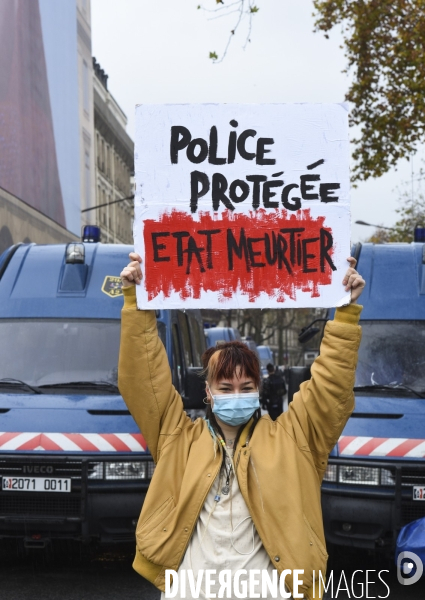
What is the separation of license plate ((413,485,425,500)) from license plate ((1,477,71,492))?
2.62 meters

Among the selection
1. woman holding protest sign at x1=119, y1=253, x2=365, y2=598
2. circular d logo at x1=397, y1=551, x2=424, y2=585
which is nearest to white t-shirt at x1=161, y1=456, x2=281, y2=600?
woman holding protest sign at x1=119, y1=253, x2=365, y2=598

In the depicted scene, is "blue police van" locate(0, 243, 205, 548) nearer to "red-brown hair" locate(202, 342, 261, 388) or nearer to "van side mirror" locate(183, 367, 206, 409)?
"van side mirror" locate(183, 367, 206, 409)

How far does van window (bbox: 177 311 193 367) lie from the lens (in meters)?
10.2

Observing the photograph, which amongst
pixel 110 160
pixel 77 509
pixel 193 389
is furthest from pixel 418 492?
pixel 110 160

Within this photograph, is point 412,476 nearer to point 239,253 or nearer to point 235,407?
point 239,253

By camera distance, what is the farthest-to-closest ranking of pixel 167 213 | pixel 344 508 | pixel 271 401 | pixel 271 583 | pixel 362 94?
pixel 271 401 → pixel 362 94 → pixel 344 508 → pixel 167 213 → pixel 271 583

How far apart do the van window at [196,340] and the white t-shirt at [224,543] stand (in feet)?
26.5

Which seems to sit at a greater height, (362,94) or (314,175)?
(362,94)

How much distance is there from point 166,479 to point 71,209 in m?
29.7

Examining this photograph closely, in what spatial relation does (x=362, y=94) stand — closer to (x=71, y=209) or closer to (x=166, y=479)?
(x=71, y=209)

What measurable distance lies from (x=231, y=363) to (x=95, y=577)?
16.6 feet

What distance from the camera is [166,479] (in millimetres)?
3605

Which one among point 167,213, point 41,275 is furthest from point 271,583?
point 41,275

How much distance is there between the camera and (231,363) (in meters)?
3.69
